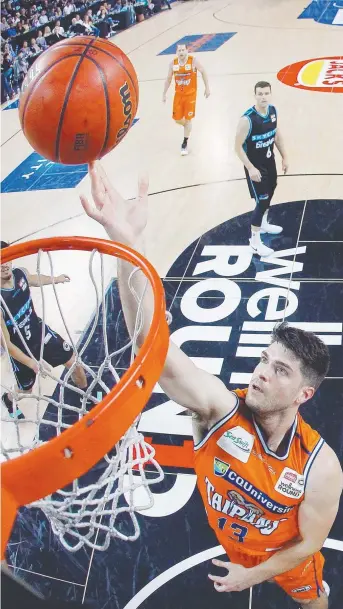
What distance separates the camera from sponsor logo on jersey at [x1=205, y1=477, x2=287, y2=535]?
2326 millimetres

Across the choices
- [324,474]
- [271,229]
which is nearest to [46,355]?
[324,474]

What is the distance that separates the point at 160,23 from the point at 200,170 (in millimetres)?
11471

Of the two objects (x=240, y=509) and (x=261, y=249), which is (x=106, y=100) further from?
(x=261, y=249)

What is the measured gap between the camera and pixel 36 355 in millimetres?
3936

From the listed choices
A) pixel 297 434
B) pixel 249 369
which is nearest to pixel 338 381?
pixel 249 369

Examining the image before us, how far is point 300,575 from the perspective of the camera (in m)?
2.56

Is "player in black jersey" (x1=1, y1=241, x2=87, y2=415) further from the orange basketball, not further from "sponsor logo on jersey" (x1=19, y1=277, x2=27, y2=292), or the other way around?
the orange basketball

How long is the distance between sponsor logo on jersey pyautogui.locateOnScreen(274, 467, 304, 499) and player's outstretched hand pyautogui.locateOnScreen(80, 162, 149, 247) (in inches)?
42.0

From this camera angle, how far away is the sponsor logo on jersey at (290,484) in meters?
2.24

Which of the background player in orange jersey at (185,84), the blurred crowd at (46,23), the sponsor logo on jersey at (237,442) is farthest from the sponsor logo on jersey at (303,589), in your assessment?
the blurred crowd at (46,23)

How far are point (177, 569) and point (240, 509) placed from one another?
3.39 feet

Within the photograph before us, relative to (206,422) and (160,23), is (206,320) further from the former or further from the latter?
(160,23)

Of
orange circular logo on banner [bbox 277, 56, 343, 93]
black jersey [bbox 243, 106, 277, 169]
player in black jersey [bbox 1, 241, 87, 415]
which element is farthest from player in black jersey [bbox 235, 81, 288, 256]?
orange circular logo on banner [bbox 277, 56, 343, 93]

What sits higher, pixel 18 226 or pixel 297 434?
pixel 297 434
